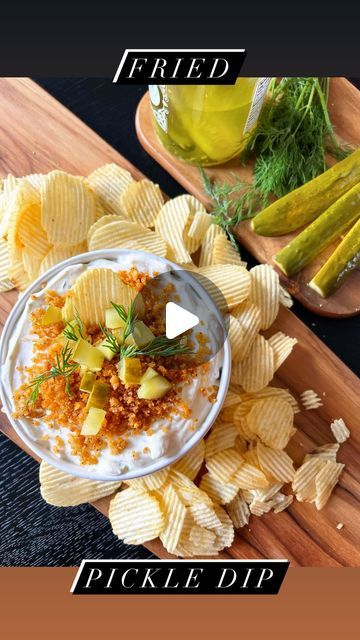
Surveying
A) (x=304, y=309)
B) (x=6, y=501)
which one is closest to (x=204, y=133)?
(x=304, y=309)

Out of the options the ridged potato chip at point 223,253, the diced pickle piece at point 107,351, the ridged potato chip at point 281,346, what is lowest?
the diced pickle piece at point 107,351

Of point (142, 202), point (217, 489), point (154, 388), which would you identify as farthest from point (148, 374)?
point (142, 202)

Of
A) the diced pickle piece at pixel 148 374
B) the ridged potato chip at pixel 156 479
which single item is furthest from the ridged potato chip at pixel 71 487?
the diced pickle piece at pixel 148 374

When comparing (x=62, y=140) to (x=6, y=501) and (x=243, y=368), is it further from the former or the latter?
(x=6, y=501)

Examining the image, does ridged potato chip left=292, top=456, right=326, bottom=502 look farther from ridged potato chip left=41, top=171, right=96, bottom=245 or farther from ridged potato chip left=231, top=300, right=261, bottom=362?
ridged potato chip left=41, top=171, right=96, bottom=245

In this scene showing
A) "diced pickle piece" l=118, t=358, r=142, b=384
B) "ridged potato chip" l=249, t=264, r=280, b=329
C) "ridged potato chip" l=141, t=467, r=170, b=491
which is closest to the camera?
"diced pickle piece" l=118, t=358, r=142, b=384

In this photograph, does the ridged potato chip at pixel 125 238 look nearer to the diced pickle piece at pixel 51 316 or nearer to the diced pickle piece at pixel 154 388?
the diced pickle piece at pixel 51 316

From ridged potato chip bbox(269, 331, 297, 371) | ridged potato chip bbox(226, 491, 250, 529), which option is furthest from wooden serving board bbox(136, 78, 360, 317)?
ridged potato chip bbox(226, 491, 250, 529)
